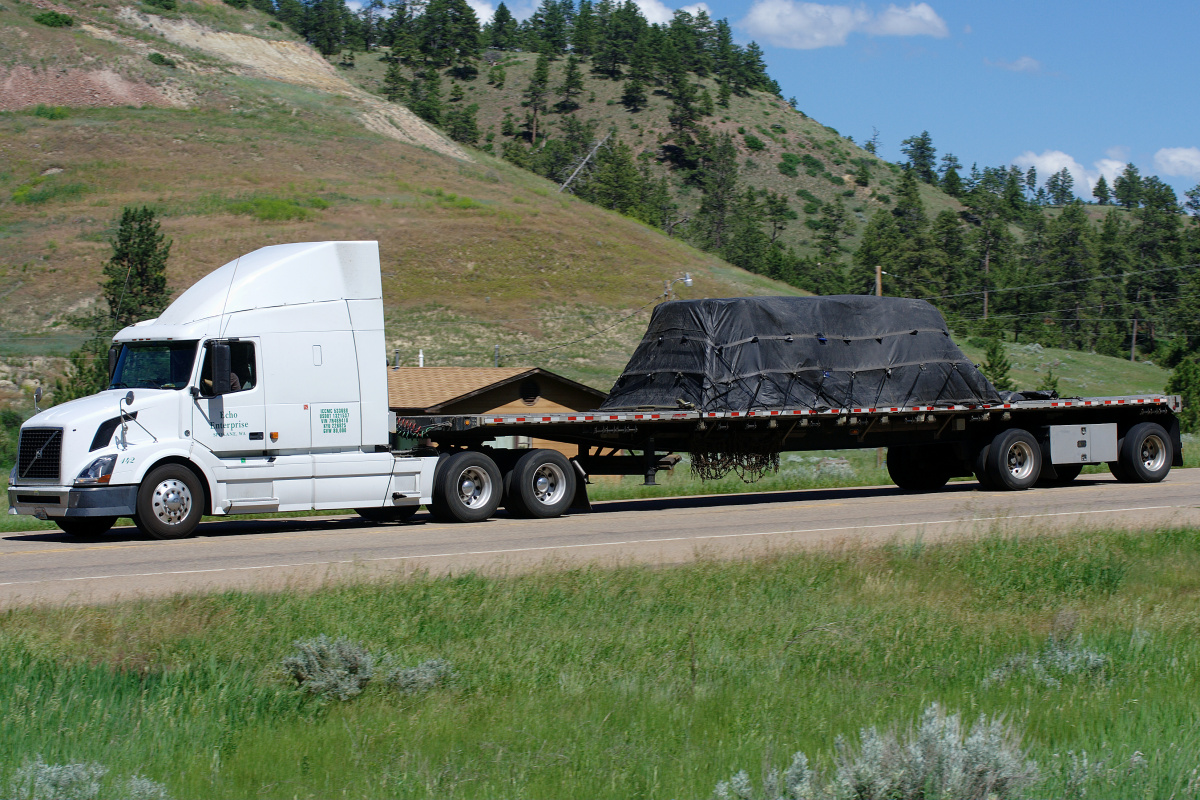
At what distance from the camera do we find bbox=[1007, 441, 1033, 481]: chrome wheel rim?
22.2 m

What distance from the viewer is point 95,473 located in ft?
49.2

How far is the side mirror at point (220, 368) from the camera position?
1578cm

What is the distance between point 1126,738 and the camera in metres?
6.09

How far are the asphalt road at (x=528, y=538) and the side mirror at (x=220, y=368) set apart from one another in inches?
82.5

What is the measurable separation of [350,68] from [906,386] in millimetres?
186668

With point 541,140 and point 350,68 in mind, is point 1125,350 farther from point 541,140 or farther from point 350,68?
point 350,68

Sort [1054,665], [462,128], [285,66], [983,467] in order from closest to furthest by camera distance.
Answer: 1. [1054,665]
2. [983,467]
3. [285,66]
4. [462,128]

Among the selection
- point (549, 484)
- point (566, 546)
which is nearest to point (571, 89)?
point (549, 484)

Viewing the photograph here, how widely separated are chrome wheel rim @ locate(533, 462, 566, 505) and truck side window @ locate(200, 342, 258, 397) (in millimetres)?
4672

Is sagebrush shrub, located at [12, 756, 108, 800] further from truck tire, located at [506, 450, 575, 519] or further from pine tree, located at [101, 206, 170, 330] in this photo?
pine tree, located at [101, 206, 170, 330]

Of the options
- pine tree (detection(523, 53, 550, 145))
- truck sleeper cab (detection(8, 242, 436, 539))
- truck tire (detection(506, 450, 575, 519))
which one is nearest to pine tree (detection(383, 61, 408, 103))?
pine tree (detection(523, 53, 550, 145))

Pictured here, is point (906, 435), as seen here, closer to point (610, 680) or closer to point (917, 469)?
point (917, 469)

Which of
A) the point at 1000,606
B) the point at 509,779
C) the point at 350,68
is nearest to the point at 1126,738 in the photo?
the point at 509,779

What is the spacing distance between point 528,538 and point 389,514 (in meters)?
4.37
